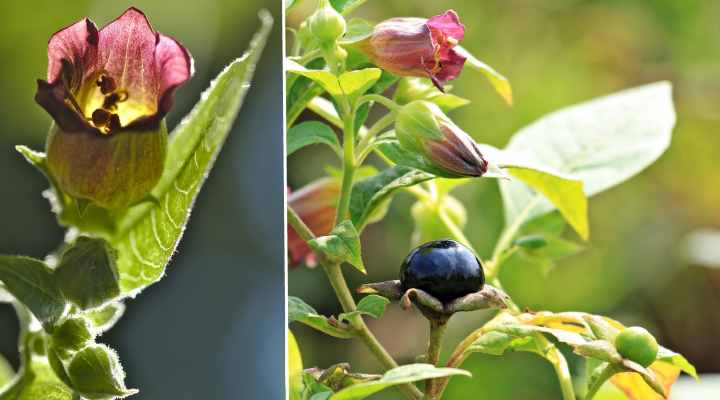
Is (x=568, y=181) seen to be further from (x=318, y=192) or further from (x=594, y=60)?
(x=594, y=60)

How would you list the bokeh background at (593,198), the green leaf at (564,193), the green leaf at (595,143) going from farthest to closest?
1. the bokeh background at (593,198)
2. the green leaf at (595,143)
3. the green leaf at (564,193)

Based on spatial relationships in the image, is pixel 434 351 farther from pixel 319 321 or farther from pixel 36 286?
pixel 36 286

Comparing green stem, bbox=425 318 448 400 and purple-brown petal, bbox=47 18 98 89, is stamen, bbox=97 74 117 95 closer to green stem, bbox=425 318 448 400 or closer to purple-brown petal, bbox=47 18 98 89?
purple-brown petal, bbox=47 18 98 89

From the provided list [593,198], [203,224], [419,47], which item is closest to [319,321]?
[419,47]

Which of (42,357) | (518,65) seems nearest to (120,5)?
(42,357)

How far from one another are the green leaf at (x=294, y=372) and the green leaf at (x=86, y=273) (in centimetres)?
16

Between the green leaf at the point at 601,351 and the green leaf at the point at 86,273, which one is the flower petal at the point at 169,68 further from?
the green leaf at the point at 601,351

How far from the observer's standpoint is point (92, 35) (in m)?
0.41

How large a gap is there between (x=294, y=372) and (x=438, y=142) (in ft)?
0.48

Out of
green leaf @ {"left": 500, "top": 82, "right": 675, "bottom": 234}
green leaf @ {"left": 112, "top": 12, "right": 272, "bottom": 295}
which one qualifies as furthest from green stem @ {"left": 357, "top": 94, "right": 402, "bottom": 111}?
green leaf @ {"left": 500, "top": 82, "right": 675, "bottom": 234}

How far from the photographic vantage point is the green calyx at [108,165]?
0.37 meters

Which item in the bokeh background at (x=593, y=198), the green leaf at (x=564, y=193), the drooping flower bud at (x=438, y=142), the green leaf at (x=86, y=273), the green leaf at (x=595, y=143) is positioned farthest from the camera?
the bokeh background at (x=593, y=198)

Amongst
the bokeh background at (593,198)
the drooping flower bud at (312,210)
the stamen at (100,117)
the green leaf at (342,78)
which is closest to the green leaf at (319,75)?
the green leaf at (342,78)

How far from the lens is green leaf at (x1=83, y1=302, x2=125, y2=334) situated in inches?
15.2
